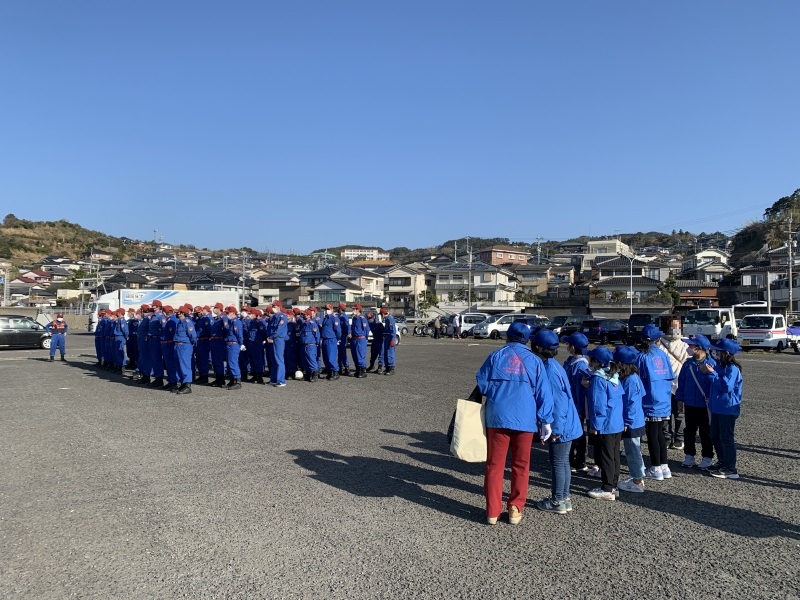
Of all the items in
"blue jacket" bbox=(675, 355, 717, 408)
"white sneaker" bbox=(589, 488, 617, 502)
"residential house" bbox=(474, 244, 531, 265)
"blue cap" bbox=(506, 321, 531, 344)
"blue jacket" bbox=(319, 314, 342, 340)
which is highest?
"residential house" bbox=(474, 244, 531, 265)

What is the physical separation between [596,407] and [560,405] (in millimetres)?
625

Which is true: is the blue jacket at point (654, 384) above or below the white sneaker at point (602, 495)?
above

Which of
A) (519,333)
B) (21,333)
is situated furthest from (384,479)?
(21,333)

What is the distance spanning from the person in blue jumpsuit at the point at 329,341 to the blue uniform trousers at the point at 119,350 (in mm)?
5673

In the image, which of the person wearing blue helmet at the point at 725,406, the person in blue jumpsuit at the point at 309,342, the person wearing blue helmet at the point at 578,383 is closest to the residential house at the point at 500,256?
the person in blue jumpsuit at the point at 309,342

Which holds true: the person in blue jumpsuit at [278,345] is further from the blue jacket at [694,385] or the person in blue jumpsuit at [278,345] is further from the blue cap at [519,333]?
the blue cap at [519,333]

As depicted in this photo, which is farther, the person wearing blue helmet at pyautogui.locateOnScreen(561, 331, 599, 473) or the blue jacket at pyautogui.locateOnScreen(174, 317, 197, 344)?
the blue jacket at pyautogui.locateOnScreen(174, 317, 197, 344)

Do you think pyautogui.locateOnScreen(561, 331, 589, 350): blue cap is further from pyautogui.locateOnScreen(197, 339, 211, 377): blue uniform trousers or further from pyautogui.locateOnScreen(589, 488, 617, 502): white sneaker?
pyautogui.locateOnScreen(197, 339, 211, 377): blue uniform trousers

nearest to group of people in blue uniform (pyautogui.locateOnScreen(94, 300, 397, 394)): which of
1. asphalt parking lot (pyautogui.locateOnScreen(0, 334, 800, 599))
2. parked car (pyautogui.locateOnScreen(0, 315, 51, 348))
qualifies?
asphalt parking lot (pyautogui.locateOnScreen(0, 334, 800, 599))

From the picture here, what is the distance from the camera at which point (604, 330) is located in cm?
3250

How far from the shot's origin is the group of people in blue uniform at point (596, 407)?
472 centimetres

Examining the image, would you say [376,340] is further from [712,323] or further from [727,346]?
[712,323]

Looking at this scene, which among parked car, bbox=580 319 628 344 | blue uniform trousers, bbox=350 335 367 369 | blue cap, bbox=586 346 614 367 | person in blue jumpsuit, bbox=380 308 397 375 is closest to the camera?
blue cap, bbox=586 346 614 367

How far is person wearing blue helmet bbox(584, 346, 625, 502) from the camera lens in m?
5.33
